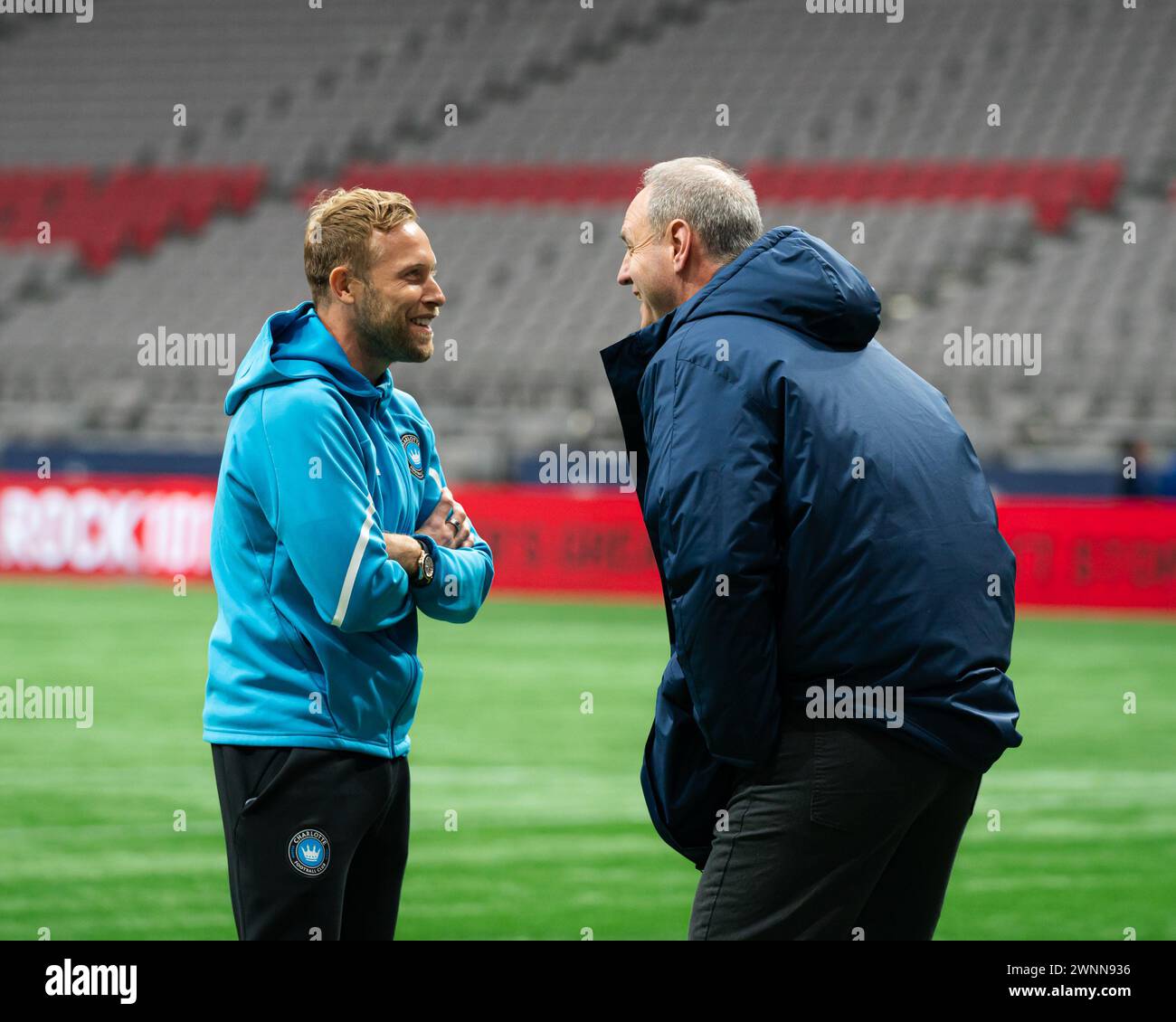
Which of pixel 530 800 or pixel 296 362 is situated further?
pixel 530 800

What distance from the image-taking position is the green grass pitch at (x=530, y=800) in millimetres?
6953

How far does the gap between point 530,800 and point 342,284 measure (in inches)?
229

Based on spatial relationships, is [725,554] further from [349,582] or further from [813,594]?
[349,582]

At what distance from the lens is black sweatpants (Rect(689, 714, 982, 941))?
10.8 ft

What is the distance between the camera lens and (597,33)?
3444 cm

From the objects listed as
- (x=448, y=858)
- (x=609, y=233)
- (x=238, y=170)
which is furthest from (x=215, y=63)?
(x=448, y=858)

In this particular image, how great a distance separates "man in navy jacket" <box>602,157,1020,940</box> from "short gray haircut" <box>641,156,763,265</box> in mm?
134

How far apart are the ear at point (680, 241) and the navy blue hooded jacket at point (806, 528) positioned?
160 mm

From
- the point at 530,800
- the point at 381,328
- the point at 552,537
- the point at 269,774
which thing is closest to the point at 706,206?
the point at 381,328

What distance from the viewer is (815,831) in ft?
10.8

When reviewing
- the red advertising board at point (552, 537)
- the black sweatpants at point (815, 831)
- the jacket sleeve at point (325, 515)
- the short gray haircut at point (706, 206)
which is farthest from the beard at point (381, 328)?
the red advertising board at point (552, 537)

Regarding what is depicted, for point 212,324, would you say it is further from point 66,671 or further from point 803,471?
point 803,471

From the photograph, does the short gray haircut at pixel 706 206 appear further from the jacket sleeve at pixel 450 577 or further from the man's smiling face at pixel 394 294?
the jacket sleeve at pixel 450 577

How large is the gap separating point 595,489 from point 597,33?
16586mm
